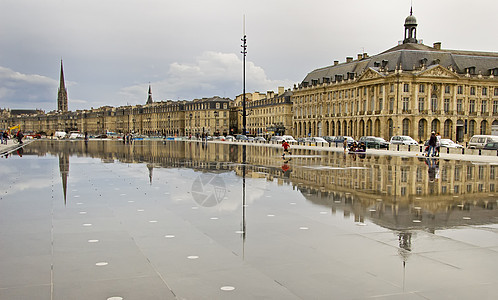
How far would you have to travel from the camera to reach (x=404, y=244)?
6.90 m

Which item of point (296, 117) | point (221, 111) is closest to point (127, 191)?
point (296, 117)

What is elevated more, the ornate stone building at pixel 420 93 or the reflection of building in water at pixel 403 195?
the ornate stone building at pixel 420 93

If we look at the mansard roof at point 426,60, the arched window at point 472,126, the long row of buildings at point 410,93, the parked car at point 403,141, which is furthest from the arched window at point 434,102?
the parked car at point 403,141

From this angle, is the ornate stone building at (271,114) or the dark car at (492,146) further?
the ornate stone building at (271,114)

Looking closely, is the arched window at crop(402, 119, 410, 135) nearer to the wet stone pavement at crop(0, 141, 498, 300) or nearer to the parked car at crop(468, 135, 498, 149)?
the parked car at crop(468, 135, 498, 149)

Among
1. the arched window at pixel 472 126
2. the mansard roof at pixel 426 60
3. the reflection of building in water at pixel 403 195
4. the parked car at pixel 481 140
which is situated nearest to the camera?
the reflection of building in water at pixel 403 195

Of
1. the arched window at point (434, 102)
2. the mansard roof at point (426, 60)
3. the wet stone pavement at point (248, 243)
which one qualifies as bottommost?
the wet stone pavement at point (248, 243)

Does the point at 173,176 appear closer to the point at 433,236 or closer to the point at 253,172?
the point at 253,172

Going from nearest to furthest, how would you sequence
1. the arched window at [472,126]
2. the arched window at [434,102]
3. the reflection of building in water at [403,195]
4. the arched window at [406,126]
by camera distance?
1. the reflection of building in water at [403,195]
2. the arched window at [406,126]
3. the arched window at [434,102]
4. the arched window at [472,126]

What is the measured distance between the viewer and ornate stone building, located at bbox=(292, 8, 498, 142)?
7156 centimetres

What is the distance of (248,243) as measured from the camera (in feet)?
22.9

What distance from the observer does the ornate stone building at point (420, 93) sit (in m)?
71.6

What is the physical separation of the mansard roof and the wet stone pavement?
210 ft

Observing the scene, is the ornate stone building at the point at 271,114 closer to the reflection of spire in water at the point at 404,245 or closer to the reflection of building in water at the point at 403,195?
the reflection of building in water at the point at 403,195
